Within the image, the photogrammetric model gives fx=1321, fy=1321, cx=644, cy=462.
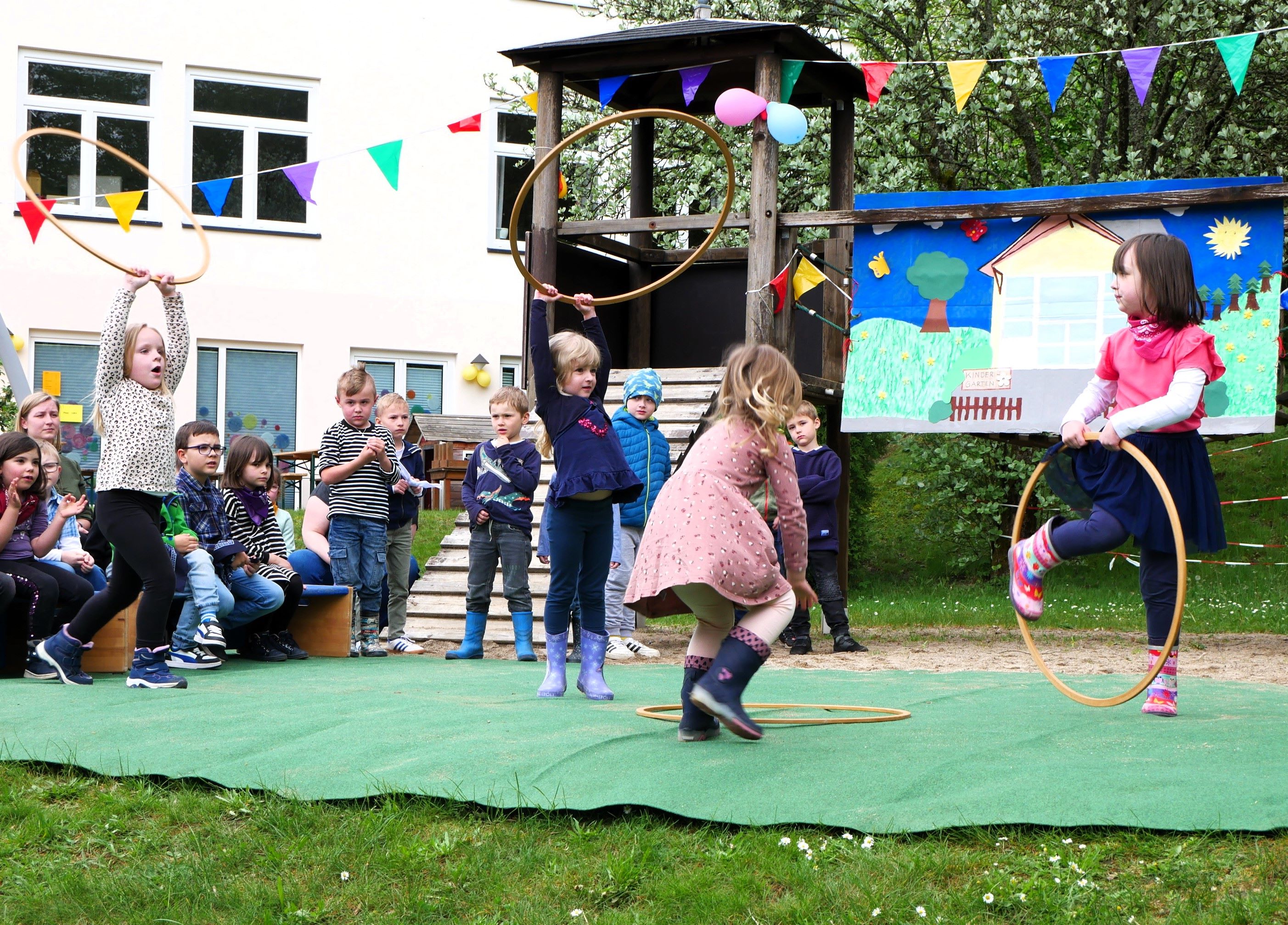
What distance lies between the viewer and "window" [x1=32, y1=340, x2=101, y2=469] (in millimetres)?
16531

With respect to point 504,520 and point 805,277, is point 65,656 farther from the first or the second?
point 805,277

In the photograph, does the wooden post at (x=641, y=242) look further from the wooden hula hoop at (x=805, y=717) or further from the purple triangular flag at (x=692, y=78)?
the wooden hula hoop at (x=805, y=717)

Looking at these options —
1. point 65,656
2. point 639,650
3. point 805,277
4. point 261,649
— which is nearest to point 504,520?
point 639,650

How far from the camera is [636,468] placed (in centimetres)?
835

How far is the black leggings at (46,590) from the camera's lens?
6.39m

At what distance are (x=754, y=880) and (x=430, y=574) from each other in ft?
21.0

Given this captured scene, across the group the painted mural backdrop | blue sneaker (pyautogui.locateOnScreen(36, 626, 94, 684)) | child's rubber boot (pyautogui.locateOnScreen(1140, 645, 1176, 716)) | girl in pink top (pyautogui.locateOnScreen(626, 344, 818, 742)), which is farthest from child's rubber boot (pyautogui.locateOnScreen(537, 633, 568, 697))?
the painted mural backdrop

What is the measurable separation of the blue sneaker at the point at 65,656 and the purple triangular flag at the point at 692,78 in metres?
5.96

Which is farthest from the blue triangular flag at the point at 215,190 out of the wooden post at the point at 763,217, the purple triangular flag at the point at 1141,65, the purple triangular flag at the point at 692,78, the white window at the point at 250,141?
the purple triangular flag at the point at 1141,65

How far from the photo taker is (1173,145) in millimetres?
13062

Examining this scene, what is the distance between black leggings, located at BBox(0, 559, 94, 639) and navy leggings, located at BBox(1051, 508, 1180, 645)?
184 inches

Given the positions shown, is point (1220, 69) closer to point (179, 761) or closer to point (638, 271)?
point (638, 271)

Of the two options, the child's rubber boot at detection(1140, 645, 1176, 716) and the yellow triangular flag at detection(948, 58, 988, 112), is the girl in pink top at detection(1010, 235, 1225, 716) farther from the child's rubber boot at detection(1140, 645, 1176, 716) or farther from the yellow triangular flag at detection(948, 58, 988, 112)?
the yellow triangular flag at detection(948, 58, 988, 112)

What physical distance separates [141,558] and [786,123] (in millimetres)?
5241
